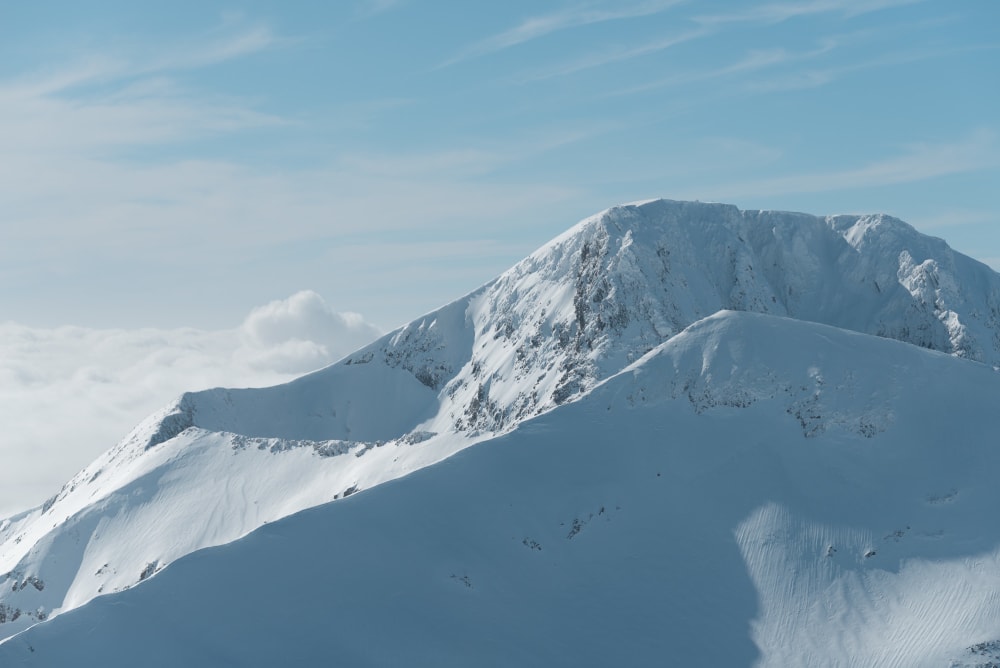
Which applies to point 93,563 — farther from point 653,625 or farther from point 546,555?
point 653,625

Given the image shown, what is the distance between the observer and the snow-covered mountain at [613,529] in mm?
62062

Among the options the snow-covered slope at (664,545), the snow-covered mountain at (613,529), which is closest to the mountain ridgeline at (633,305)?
the snow-covered mountain at (613,529)

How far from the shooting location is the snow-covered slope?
6056cm

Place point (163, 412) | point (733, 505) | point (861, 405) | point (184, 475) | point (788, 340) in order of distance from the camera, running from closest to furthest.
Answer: point (733, 505) → point (861, 405) → point (788, 340) → point (184, 475) → point (163, 412)

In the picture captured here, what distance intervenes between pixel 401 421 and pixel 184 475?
130 ft

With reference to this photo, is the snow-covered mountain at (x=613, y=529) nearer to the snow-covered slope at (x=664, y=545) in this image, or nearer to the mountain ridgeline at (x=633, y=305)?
the snow-covered slope at (x=664, y=545)

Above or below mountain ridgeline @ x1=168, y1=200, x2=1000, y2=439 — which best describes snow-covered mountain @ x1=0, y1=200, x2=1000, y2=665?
below

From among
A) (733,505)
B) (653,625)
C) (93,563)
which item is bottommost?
(653,625)

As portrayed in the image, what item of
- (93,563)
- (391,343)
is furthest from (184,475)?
(391,343)

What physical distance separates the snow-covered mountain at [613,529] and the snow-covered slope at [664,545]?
0.57 feet

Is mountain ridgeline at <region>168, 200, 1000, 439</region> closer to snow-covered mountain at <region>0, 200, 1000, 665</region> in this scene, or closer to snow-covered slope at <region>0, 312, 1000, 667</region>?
snow-covered mountain at <region>0, 200, 1000, 665</region>

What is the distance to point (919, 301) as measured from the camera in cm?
15700

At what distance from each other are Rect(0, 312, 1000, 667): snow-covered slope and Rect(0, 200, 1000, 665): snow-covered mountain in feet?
0.57

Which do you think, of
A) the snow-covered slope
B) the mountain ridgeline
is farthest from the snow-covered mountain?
the mountain ridgeline
